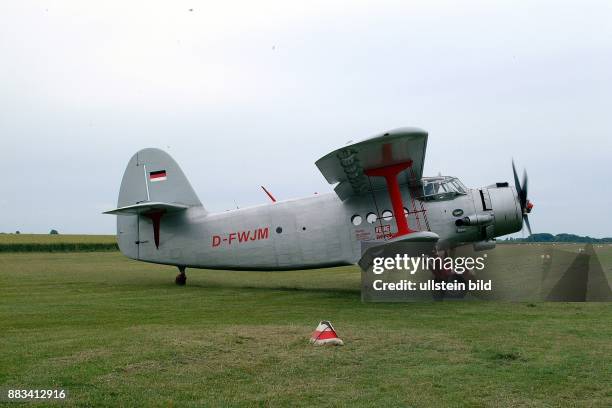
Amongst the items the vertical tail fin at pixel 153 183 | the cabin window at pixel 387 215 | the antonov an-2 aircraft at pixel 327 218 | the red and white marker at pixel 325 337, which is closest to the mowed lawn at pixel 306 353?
the red and white marker at pixel 325 337

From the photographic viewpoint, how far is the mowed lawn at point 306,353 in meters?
5.12

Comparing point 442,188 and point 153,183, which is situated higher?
point 153,183

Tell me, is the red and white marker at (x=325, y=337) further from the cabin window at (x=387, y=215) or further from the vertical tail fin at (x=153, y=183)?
the vertical tail fin at (x=153, y=183)

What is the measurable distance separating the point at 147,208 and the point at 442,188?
7.69 meters

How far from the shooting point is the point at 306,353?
669 centimetres

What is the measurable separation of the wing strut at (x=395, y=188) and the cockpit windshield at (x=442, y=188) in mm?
1278

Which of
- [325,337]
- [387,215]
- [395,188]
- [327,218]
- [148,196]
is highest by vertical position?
[148,196]

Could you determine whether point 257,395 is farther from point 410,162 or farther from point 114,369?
point 410,162

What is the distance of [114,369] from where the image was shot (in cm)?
579

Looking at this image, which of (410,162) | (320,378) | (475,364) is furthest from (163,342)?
(410,162)

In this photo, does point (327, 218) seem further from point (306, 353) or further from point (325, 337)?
point (306, 353)

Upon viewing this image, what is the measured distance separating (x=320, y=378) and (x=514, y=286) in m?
10.1

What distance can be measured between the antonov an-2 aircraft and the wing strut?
0.02m
